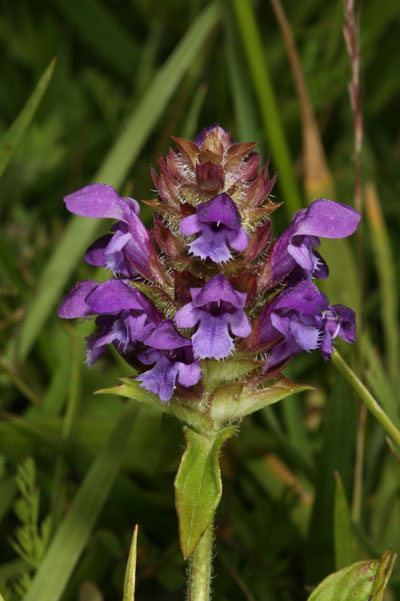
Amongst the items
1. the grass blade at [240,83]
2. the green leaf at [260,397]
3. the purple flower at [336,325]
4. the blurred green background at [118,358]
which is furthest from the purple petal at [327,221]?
the grass blade at [240,83]

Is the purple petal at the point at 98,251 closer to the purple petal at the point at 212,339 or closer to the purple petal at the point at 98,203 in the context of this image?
the purple petal at the point at 98,203

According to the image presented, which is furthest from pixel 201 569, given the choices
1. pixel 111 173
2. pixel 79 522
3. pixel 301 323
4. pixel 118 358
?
pixel 111 173

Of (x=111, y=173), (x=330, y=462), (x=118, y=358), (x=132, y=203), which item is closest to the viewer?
(x=132, y=203)

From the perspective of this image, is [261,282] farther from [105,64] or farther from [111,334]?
[105,64]

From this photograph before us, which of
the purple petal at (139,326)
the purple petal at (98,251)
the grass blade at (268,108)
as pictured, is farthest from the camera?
the grass blade at (268,108)

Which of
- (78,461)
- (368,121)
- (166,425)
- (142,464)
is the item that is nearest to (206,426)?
(166,425)

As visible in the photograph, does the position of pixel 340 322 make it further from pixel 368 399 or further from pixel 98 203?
pixel 98 203

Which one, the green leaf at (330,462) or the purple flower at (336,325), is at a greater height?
the purple flower at (336,325)

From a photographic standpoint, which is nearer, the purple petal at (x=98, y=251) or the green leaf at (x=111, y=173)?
the purple petal at (x=98, y=251)

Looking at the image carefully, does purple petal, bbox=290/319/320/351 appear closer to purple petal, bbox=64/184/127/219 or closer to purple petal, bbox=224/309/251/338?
purple petal, bbox=224/309/251/338
